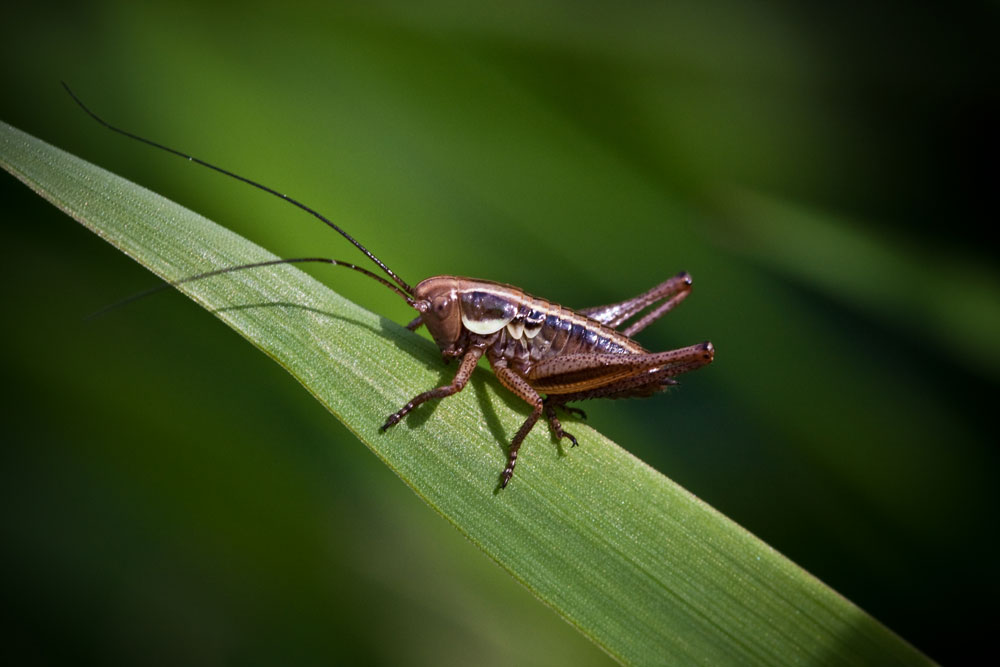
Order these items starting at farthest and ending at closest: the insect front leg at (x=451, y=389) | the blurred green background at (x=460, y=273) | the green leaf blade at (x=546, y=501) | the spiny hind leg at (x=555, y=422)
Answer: the blurred green background at (x=460, y=273) → the spiny hind leg at (x=555, y=422) → the insect front leg at (x=451, y=389) → the green leaf blade at (x=546, y=501)

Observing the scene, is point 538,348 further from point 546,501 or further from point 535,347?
point 546,501

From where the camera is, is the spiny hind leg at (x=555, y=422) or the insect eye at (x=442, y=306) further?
the insect eye at (x=442, y=306)

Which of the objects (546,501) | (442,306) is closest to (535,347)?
(442,306)

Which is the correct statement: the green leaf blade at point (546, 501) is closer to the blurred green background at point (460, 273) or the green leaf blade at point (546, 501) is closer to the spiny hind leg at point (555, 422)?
the spiny hind leg at point (555, 422)

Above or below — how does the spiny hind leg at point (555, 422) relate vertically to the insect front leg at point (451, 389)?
above

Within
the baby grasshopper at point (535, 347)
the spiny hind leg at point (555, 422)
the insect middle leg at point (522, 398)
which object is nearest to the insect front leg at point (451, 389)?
the baby grasshopper at point (535, 347)

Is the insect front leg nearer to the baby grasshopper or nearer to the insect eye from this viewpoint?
the baby grasshopper

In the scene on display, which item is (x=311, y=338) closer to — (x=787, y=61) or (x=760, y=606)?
(x=760, y=606)

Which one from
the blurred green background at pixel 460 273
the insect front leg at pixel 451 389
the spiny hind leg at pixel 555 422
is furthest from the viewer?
the blurred green background at pixel 460 273
